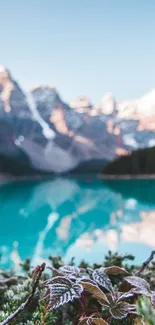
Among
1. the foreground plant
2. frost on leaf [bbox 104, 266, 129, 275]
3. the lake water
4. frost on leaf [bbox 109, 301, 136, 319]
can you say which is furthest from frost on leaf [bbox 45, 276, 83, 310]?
the lake water

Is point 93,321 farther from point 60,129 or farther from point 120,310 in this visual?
point 60,129

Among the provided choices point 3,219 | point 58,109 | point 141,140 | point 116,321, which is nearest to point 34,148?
point 58,109

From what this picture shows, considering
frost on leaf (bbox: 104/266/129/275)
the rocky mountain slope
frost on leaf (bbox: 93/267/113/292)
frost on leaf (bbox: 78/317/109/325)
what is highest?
the rocky mountain slope

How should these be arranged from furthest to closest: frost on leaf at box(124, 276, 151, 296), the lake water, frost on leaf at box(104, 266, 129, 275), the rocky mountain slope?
1. the rocky mountain slope
2. the lake water
3. frost on leaf at box(104, 266, 129, 275)
4. frost on leaf at box(124, 276, 151, 296)

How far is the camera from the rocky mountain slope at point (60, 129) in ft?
396

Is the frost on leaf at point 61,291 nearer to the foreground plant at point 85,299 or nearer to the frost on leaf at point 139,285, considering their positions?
the foreground plant at point 85,299

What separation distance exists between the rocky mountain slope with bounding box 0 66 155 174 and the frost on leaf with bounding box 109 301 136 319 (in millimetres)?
108617

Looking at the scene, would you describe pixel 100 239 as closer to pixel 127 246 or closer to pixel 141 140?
pixel 127 246

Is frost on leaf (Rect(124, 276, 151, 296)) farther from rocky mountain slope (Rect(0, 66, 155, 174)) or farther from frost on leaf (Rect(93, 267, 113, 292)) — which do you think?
rocky mountain slope (Rect(0, 66, 155, 174))

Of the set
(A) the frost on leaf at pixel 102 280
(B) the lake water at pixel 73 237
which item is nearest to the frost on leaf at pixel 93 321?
(A) the frost on leaf at pixel 102 280

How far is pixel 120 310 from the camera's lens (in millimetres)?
742

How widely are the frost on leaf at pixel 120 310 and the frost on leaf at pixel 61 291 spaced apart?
12 cm

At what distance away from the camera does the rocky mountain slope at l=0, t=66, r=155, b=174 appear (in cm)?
12069

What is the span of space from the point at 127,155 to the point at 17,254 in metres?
48.0
